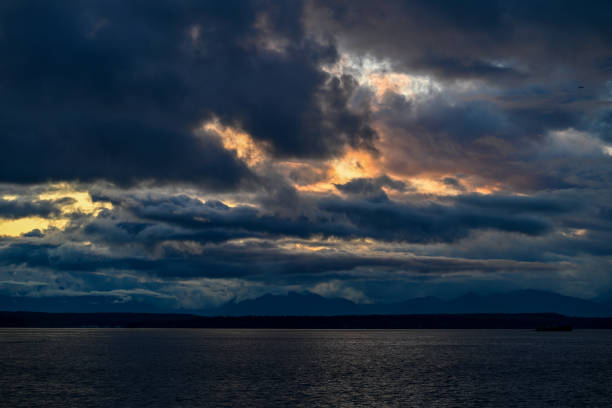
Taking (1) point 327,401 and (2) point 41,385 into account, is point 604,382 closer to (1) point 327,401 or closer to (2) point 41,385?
(1) point 327,401

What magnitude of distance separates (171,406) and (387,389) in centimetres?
3849

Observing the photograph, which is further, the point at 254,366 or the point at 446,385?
the point at 254,366

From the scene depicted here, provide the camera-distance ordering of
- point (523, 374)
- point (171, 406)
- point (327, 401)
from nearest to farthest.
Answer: point (171, 406)
point (327, 401)
point (523, 374)

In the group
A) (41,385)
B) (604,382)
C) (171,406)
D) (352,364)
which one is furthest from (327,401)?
(352,364)

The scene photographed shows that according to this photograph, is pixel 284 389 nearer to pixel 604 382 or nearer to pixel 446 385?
pixel 446 385

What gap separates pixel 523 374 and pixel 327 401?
209ft

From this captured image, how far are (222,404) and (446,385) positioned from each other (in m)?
45.7

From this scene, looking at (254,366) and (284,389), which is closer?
(284,389)

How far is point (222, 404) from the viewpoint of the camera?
299 feet

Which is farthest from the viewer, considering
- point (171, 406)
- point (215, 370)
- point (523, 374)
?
point (215, 370)

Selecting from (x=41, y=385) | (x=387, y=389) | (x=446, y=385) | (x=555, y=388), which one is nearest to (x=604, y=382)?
(x=555, y=388)

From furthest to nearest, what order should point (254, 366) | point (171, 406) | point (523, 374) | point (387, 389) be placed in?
point (254, 366) → point (523, 374) → point (387, 389) → point (171, 406)

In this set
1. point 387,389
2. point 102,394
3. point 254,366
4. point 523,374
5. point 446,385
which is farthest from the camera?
point 254,366

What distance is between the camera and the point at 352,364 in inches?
6757
